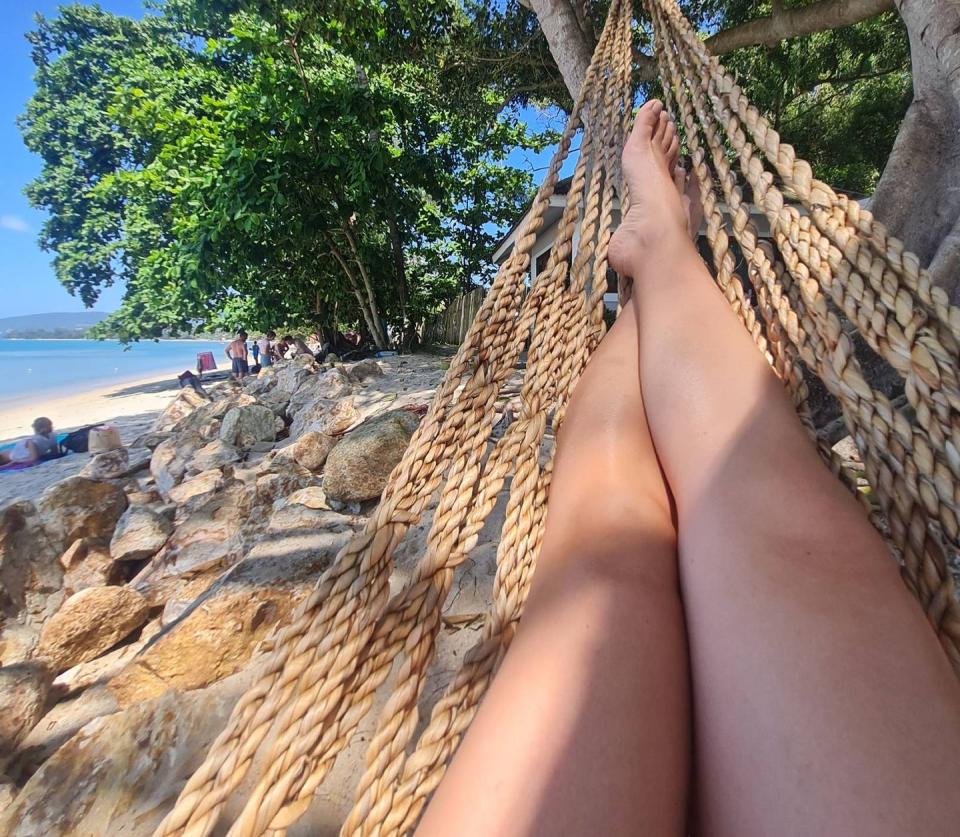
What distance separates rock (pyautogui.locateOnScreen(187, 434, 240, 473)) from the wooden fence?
5.24m

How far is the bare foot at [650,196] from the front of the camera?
103 cm

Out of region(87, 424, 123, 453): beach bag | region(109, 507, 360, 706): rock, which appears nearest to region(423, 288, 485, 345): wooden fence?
region(87, 424, 123, 453): beach bag

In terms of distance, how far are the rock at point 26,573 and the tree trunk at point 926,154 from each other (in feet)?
10.4

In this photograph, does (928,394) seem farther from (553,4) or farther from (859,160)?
(859,160)

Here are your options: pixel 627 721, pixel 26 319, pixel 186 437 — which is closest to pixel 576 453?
pixel 627 721

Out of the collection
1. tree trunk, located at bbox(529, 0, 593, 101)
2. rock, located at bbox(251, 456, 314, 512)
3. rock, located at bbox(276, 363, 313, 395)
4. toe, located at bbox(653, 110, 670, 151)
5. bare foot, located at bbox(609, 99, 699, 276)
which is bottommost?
rock, located at bbox(251, 456, 314, 512)

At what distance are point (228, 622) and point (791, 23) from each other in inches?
146

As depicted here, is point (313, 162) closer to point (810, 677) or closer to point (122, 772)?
point (122, 772)

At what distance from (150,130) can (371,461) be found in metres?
6.80

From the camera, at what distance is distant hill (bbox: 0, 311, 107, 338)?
60.9 metres

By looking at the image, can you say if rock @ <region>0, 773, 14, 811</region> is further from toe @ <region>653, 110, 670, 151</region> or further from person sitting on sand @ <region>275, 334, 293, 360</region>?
person sitting on sand @ <region>275, 334, 293, 360</region>

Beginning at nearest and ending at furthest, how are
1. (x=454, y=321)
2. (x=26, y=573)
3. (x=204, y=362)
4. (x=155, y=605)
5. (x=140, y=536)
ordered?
1. (x=155, y=605)
2. (x=26, y=573)
3. (x=140, y=536)
4. (x=454, y=321)
5. (x=204, y=362)

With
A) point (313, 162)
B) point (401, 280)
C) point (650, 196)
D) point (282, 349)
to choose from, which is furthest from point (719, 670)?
point (282, 349)

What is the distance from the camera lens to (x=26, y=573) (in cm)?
202
